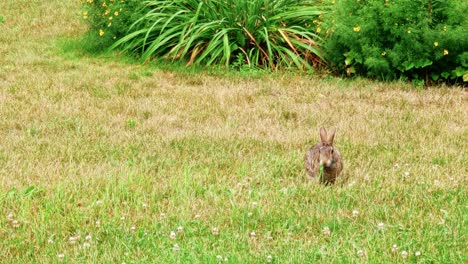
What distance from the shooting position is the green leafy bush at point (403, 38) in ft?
23.9

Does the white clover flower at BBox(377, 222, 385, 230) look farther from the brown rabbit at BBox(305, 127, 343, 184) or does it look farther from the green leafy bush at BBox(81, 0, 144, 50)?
the green leafy bush at BBox(81, 0, 144, 50)

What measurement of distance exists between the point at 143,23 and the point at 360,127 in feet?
15.4

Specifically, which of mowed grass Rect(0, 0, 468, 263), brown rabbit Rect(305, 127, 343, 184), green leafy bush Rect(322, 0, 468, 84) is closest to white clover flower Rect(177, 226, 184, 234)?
mowed grass Rect(0, 0, 468, 263)

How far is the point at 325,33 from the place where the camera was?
27.5ft

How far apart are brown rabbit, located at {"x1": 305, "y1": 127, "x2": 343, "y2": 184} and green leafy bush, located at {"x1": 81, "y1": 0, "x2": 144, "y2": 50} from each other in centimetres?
565

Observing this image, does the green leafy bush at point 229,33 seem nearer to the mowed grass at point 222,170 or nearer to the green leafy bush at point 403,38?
the mowed grass at point 222,170

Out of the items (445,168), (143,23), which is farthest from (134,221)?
(143,23)

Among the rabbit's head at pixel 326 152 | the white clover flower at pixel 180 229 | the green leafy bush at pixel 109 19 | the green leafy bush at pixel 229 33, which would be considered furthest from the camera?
the green leafy bush at pixel 109 19

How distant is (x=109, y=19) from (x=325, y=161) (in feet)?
20.2

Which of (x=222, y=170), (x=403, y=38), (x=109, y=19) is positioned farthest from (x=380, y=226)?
(x=109, y=19)

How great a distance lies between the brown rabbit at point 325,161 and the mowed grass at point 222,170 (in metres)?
0.09

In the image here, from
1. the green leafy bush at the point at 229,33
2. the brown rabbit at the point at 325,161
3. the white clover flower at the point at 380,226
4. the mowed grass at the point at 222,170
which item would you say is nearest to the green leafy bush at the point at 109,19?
the green leafy bush at the point at 229,33

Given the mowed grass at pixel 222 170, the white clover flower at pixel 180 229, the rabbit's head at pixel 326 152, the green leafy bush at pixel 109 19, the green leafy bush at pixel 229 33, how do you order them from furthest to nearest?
1. the green leafy bush at pixel 109 19
2. the green leafy bush at pixel 229 33
3. the rabbit's head at pixel 326 152
4. the white clover flower at pixel 180 229
5. the mowed grass at pixel 222 170

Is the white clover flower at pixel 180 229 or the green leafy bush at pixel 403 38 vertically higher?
the green leafy bush at pixel 403 38
